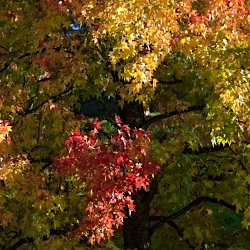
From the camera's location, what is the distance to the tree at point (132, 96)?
587 cm

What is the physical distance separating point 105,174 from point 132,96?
5.24 feet

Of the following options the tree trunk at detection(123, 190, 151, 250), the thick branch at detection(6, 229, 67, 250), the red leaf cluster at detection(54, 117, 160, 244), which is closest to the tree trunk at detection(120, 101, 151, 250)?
the tree trunk at detection(123, 190, 151, 250)

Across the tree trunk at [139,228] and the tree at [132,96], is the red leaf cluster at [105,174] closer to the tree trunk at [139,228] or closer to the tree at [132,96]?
the tree at [132,96]

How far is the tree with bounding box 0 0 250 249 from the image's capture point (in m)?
5.87

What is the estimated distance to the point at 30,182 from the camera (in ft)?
19.2

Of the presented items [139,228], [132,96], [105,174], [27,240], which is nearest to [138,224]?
[139,228]

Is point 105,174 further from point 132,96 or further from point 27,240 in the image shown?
point 27,240

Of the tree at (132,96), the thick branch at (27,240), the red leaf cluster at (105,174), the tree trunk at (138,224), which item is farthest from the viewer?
the tree trunk at (138,224)

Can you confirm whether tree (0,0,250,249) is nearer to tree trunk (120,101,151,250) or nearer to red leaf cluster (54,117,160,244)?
tree trunk (120,101,151,250)

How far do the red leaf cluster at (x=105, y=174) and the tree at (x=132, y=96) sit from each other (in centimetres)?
13

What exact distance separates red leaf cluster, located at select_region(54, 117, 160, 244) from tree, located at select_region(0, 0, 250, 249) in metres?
0.13

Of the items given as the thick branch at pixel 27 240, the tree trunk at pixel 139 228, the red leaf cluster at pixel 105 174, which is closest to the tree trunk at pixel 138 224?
the tree trunk at pixel 139 228

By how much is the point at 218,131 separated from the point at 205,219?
281 centimetres

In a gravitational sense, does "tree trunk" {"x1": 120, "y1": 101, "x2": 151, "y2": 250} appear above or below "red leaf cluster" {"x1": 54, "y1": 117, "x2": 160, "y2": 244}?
below
